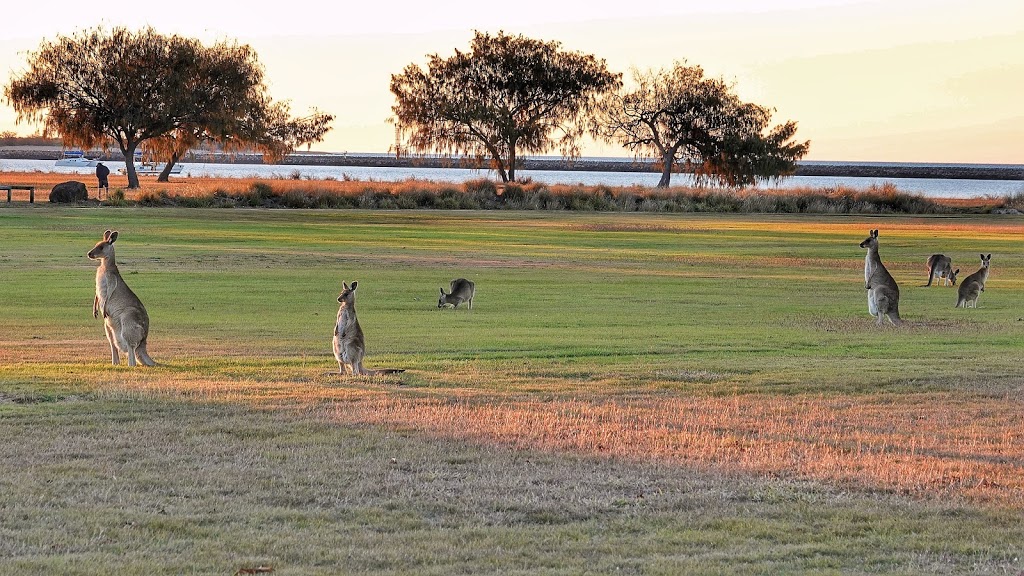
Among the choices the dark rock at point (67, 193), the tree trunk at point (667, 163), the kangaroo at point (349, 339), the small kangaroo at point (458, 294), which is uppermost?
the tree trunk at point (667, 163)

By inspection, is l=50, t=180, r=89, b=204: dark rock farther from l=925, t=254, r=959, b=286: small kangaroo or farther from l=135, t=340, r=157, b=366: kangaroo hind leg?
l=135, t=340, r=157, b=366: kangaroo hind leg

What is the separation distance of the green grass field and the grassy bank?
40.6m

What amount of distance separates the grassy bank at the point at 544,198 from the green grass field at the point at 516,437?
40.6 meters

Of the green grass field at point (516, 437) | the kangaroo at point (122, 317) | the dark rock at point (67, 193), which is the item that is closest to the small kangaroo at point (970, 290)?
the green grass field at point (516, 437)

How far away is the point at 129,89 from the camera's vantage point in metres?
78.9

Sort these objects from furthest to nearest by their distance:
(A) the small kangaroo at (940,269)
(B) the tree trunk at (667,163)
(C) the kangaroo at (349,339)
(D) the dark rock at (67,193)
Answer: (B) the tree trunk at (667,163) < (D) the dark rock at (67,193) < (A) the small kangaroo at (940,269) < (C) the kangaroo at (349,339)

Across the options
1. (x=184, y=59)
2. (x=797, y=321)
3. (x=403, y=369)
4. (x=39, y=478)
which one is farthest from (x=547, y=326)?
(x=184, y=59)

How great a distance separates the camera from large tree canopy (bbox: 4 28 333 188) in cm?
7925

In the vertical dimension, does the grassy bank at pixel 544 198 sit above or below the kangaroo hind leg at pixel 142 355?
above

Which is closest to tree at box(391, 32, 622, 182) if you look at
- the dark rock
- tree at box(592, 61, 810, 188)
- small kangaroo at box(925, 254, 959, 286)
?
tree at box(592, 61, 810, 188)

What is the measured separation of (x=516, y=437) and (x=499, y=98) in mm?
79881

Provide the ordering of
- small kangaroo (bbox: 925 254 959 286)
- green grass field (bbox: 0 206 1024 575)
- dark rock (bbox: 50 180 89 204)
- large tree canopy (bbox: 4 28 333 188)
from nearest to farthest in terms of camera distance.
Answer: green grass field (bbox: 0 206 1024 575)
small kangaroo (bbox: 925 254 959 286)
dark rock (bbox: 50 180 89 204)
large tree canopy (bbox: 4 28 333 188)

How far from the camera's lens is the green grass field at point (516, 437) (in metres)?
7.68

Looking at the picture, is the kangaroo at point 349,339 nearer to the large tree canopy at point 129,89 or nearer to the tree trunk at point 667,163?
the large tree canopy at point 129,89
